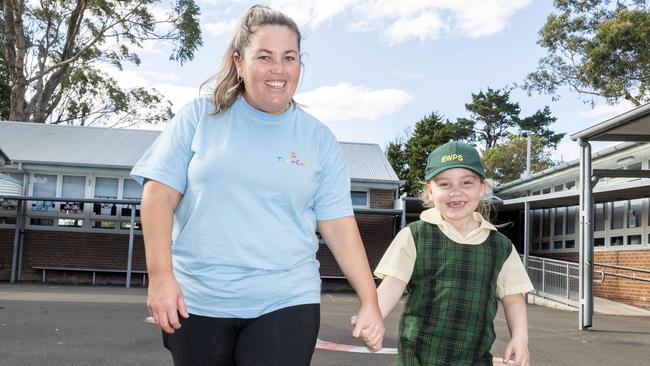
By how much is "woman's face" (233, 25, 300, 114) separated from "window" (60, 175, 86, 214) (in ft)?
63.2

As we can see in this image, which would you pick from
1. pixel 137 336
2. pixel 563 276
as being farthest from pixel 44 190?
pixel 563 276

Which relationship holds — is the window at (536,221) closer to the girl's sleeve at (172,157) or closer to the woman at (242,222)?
the woman at (242,222)

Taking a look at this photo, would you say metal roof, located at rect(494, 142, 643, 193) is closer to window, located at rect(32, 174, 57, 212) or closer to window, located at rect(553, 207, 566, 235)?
window, located at rect(553, 207, 566, 235)

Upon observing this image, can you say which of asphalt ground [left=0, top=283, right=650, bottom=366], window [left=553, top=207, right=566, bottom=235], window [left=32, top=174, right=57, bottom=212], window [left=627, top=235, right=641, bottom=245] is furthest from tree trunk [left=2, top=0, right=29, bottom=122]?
window [left=627, top=235, right=641, bottom=245]

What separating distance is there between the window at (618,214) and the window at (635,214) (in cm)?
36

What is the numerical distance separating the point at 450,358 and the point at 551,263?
14.1 meters

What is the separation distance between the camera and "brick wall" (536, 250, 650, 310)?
48.0ft

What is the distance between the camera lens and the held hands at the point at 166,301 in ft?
6.75

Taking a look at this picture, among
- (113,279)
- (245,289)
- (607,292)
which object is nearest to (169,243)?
(245,289)

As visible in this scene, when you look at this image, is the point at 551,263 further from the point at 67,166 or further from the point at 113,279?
the point at 67,166

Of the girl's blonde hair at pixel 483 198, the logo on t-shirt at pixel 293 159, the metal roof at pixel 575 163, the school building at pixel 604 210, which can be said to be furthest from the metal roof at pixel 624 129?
the logo on t-shirt at pixel 293 159

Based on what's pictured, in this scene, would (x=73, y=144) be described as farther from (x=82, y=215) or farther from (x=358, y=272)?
(x=358, y=272)

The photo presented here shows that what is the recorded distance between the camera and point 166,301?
6.74 feet

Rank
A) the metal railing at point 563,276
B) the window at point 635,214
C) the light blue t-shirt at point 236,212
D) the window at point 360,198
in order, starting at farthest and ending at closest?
the window at point 360,198 < the window at point 635,214 < the metal railing at point 563,276 < the light blue t-shirt at point 236,212
